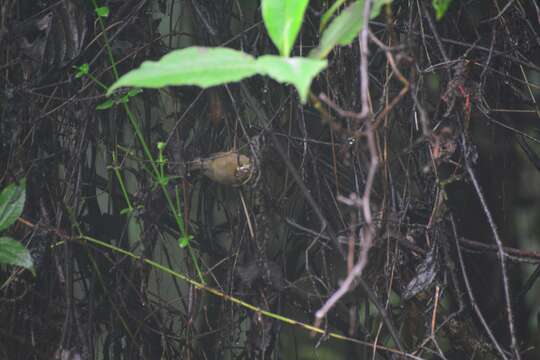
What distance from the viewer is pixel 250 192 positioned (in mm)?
1034

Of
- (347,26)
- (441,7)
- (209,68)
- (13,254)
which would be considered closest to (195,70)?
(209,68)

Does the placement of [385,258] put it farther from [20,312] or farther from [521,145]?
[20,312]

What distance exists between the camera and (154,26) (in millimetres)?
1119

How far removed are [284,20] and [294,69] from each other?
7 centimetres

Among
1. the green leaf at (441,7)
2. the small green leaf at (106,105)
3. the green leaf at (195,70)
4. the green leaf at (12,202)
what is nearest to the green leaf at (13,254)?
the green leaf at (12,202)

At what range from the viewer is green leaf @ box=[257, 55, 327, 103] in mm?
443

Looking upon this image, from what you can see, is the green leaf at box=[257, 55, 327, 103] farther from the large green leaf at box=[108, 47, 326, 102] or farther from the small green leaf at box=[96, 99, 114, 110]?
the small green leaf at box=[96, 99, 114, 110]

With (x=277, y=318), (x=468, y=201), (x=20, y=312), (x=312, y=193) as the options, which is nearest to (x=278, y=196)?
(x=312, y=193)

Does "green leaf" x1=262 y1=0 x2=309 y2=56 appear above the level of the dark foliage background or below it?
above

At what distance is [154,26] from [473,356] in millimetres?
766

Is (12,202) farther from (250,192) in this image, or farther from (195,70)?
(195,70)

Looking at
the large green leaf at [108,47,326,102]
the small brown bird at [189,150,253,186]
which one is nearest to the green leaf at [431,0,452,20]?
the large green leaf at [108,47,326,102]

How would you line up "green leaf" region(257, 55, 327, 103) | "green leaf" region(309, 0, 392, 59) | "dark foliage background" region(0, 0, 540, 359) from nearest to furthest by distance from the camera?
"green leaf" region(257, 55, 327, 103)
"green leaf" region(309, 0, 392, 59)
"dark foliage background" region(0, 0, 540, 359)

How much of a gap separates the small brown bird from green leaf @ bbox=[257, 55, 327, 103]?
1.74 ft
